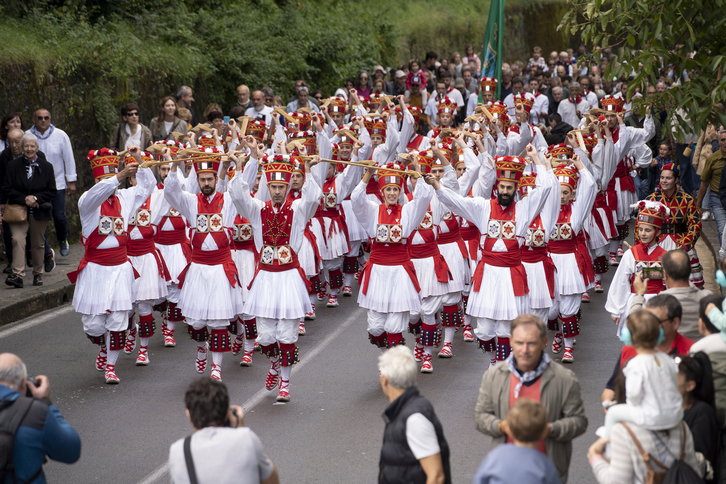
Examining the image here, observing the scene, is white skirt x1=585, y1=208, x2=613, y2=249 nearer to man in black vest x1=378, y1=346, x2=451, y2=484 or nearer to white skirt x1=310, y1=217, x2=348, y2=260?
white skirt x1=310, y1=217, x2=348, y2=260

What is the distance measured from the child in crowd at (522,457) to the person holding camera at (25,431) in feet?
6.97

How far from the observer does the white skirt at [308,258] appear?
11.9 m

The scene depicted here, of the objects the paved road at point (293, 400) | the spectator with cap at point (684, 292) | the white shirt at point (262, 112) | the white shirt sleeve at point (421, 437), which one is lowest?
the paved road at point (293, 400)

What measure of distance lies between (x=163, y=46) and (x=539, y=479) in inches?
678

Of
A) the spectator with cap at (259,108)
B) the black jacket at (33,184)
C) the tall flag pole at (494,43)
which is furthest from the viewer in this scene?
the tall flag pole at (494,43)

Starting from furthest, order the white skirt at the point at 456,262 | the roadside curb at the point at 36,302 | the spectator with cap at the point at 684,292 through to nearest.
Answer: the roadside curb at the point at 36,302, the white skirt at the point at 456,262, the spectator with cap at the point at 684,292

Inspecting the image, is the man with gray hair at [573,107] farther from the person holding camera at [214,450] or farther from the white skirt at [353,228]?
the person holding camera at [214,450]

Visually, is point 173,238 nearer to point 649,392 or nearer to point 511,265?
point 511,265

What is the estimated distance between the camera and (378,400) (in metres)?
8.67

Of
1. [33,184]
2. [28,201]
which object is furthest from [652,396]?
[33,184]

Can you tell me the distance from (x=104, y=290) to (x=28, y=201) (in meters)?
3.89

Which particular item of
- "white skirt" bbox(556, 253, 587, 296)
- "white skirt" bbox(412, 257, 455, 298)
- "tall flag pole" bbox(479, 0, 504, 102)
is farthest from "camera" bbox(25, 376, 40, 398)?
"tall flag pole" bbox(479, 0, 504, 102)

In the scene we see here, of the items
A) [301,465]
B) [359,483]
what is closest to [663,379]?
[359,483]

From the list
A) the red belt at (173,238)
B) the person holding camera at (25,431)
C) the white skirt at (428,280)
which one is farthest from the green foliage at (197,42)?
the person holding camera at (25,431)
